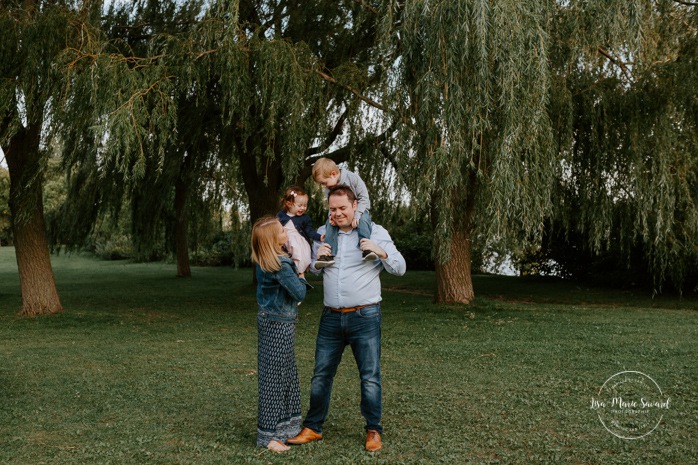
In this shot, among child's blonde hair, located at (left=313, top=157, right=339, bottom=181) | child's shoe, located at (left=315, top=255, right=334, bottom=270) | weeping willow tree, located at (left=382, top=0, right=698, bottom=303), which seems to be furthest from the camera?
weeping willow tree, located at (left=382, top=0, right=698, bottom=303)

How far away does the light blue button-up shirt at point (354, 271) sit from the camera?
3.91 m

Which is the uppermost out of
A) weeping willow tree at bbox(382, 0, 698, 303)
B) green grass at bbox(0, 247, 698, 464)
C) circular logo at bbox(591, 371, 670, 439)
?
weeping willow tree at bbox(382, 0, 698, 303)

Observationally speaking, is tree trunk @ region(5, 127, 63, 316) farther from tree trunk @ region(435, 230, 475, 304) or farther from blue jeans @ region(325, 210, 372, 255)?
blue jeans @ region(325, 210, 372, 255)

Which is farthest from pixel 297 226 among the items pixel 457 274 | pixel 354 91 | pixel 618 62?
pixel 457 274

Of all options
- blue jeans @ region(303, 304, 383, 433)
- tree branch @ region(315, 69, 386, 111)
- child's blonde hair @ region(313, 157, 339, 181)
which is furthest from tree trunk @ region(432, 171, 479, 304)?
blue jeans @ region(303, 304, 383, 433)

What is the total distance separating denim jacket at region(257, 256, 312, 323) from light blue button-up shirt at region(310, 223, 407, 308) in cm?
15

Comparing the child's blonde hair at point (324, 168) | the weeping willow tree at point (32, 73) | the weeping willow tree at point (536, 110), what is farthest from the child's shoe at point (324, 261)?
the weeping willow tree at point (32, 73)

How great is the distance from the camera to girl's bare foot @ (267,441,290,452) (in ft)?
12.9

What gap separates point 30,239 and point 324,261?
344 inches

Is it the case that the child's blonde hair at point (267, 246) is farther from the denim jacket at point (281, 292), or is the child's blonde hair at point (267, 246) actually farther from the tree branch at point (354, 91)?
the tree branch at point (354, 91)

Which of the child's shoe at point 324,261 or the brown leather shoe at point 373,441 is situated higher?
the child's shoe at point 324,261

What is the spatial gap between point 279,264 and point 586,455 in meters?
2.15

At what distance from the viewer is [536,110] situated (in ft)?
24.3

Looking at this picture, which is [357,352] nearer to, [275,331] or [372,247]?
[275,331]
